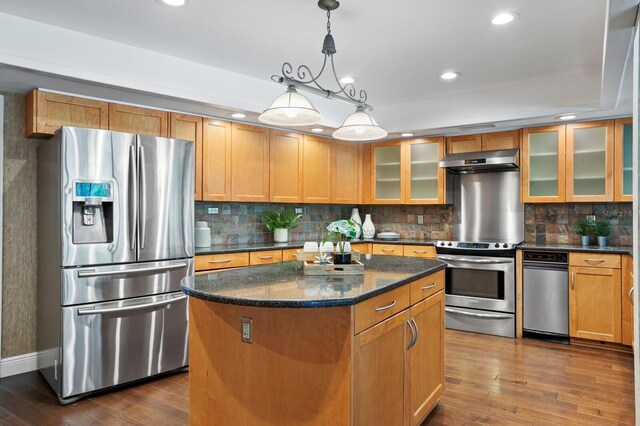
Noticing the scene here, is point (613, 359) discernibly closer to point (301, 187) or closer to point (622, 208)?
point (622, 208)

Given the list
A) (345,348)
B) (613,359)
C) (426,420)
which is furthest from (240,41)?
(613,359)

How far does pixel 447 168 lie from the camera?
518cm

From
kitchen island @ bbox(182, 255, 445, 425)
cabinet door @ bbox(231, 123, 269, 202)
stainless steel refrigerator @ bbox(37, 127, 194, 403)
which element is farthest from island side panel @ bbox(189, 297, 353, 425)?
cabinet door @ bbox(231, 123, 269, 202)

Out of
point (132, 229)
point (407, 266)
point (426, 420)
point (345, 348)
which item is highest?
point (132, 229)

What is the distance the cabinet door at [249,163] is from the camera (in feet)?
14.3

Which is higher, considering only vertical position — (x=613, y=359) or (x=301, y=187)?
(x=301, y=187)

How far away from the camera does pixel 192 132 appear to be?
13.2 ft

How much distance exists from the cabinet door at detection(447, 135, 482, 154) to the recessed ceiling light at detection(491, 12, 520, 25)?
2.21m

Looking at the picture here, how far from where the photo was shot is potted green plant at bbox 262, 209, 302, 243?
491cm

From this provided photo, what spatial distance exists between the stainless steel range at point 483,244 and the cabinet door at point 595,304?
1.77 feet

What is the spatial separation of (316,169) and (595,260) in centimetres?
305

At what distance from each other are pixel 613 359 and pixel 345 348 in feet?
10.7

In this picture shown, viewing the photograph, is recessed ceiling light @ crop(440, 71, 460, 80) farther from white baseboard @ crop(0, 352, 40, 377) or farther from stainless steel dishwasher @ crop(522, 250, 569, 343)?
white baseboard @ crop(0, 352, 40, 377)

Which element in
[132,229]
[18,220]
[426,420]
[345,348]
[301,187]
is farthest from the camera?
[301,187]
